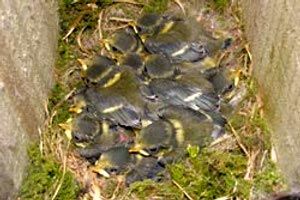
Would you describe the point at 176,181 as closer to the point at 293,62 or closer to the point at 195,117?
the point at 195,117

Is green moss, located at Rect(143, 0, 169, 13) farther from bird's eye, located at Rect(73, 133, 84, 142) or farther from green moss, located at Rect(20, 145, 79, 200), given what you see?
green moss, located at Rect(20, 145, 79, 200)

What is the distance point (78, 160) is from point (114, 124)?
0.18m

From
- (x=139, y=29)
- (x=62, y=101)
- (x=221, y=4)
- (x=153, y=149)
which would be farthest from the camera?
(x=221, y=4)

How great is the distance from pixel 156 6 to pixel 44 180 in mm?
936

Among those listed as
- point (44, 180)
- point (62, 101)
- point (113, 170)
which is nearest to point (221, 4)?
point (62, 101)

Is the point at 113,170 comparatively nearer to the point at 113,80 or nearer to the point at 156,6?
the point at 113,80

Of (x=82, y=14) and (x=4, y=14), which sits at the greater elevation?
(x=4, y=14)

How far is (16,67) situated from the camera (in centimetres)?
258

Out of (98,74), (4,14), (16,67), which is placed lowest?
(98,74)

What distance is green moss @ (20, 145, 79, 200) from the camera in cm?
272

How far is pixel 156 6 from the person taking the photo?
10.8 ft

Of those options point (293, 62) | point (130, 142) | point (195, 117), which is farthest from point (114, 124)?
point (293, 62)

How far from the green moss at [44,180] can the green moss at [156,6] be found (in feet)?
2.68

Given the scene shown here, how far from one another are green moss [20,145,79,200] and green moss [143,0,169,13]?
2.68 feet
